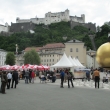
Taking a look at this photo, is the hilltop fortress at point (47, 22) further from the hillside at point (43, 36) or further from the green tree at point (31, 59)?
the green tree at point (31, 59)

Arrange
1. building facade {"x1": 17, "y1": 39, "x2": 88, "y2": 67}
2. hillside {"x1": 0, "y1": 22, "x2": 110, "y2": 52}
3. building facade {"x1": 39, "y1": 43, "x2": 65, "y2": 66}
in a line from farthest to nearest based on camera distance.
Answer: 1. hillside {"x1": 0, "y1": 22, "x2": 110, "y2": 52}
2. building facade {"x1": 39, "y1": 43, "x2": 65, "y2": 66}
3. building facade {"x1": 17, "y1": 39, "x2": 88, "y2": 67}

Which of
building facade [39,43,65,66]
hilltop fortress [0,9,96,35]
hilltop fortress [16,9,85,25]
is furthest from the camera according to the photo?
hilltop fortress [16,9,85,25]

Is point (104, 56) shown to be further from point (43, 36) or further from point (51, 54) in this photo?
point (43, 36)

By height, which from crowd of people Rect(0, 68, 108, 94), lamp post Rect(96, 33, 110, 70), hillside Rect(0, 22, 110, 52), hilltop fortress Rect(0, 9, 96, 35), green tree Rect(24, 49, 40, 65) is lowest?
crowd of people Rect(0, 68, 108, 94)

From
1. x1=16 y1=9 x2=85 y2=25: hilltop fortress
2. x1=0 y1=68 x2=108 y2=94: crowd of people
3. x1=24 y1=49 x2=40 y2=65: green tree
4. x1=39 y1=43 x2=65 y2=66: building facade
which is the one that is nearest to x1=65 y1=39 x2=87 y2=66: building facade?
x1=24 y1=49 x2=40 y2=65: green tree

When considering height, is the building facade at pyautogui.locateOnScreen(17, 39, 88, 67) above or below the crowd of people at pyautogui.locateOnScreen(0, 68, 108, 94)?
above

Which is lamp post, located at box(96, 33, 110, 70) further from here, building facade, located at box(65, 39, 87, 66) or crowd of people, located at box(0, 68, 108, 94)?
building facade, located at box(65, 39, 87, 66)

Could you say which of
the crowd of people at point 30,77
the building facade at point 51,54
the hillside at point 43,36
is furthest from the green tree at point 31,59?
the crowd of people at point 30,77

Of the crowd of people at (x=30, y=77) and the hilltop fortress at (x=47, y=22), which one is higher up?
the hilltop fortress at (x=47, y=22)

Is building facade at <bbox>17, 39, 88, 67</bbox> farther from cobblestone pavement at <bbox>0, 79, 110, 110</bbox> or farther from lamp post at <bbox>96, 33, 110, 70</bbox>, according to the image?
lamp post at <bbox>96, 33, 110, 70</bbox>

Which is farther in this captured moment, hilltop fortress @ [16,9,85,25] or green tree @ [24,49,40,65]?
hilltop fortress @ [16,9,85,25]

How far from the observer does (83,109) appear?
33.1ft

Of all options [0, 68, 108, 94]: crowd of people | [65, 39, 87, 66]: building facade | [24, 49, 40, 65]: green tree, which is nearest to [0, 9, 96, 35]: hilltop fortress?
[24, 49, 40, 65]: green tree

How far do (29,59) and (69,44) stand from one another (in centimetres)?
2382
